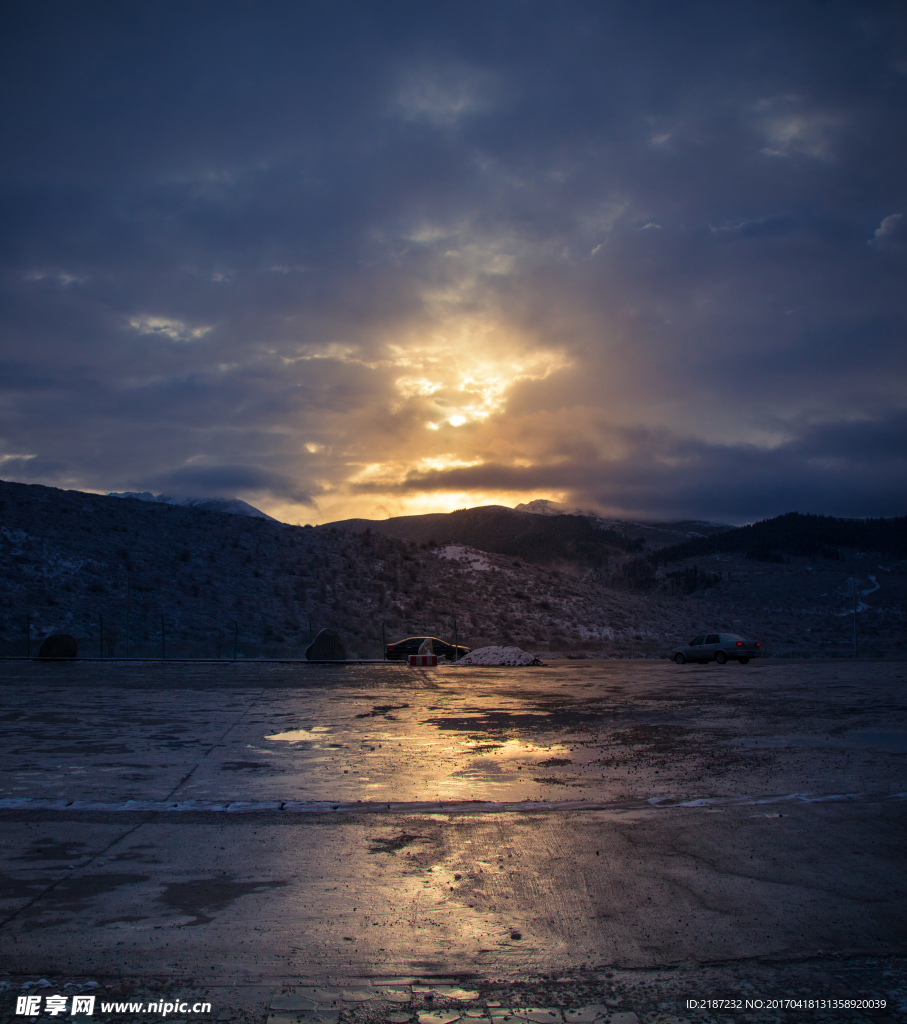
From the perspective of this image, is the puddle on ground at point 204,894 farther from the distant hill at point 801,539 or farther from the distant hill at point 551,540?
the distant hill at point 551,540

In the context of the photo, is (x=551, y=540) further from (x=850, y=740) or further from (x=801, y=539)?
(x=850, y=740)

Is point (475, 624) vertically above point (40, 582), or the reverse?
point (40, 582)

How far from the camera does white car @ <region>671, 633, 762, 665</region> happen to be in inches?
1277

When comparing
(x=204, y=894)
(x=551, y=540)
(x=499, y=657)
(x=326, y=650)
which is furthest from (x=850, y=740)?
(x=551, y=540)

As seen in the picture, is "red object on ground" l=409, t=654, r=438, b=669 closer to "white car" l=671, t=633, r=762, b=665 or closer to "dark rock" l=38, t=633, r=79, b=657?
"white car" l=671, t=633, r=762, b=665

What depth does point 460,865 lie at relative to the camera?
5855mm

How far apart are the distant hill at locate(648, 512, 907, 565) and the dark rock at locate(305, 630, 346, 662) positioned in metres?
98.3

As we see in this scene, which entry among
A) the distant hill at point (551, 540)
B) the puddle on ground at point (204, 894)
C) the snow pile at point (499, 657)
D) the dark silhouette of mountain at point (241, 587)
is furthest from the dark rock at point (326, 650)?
the distant hill at point (551, 540)

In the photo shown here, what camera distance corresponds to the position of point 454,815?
741cm

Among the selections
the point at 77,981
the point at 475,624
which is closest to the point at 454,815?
the point at 77,981

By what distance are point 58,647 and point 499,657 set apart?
20.3m

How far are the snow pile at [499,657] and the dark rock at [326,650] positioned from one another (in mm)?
5838

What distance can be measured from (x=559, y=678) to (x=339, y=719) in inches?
470

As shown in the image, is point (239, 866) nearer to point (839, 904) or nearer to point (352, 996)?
point (352, 996)
